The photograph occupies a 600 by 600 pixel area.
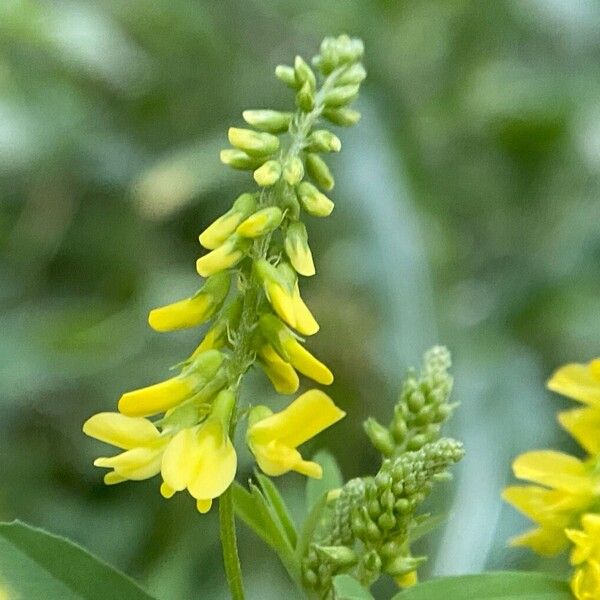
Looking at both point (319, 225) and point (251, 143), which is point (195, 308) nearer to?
point (251, 143)

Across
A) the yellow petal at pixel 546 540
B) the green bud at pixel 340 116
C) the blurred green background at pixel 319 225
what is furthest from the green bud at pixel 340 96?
the blurred green background at pixel 319 225

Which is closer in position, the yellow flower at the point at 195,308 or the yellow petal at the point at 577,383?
the yellow flower at the point at 195,308

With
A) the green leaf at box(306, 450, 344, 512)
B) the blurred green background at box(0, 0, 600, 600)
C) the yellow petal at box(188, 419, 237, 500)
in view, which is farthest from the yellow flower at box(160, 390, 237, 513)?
the blurred green background at box(0, 0, 600, 600)

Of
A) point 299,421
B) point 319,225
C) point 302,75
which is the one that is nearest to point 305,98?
point 302,75

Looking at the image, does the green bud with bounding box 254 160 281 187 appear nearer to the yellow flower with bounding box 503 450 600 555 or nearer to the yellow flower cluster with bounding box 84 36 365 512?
the yellow flower cluster with bounding box 84 36 365 512

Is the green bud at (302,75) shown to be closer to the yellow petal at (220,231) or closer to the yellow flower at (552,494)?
the yellow petal at (220,231)

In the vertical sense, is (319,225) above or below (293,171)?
above
